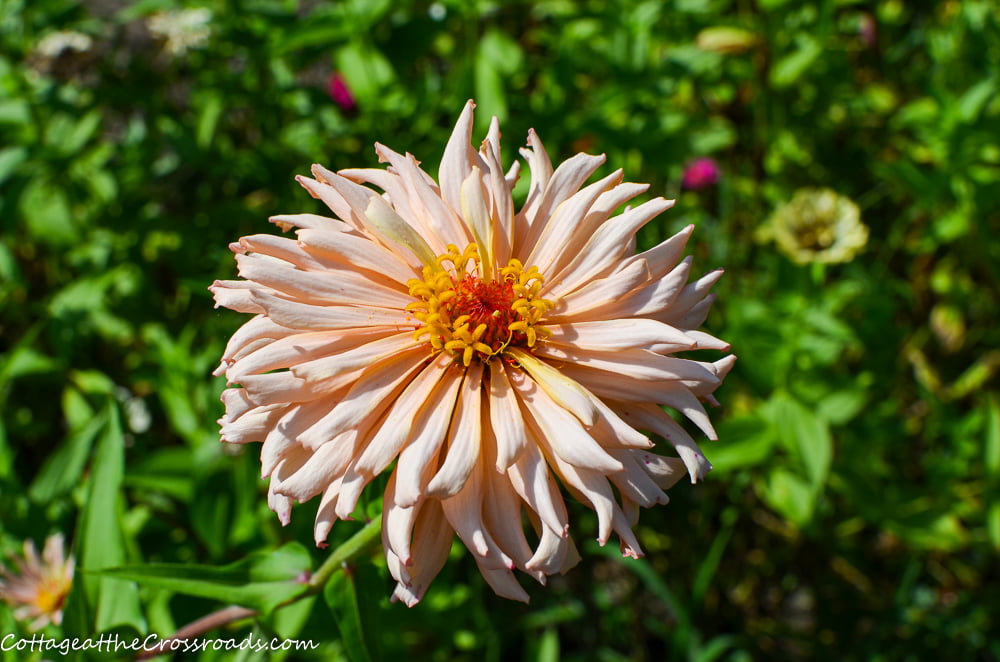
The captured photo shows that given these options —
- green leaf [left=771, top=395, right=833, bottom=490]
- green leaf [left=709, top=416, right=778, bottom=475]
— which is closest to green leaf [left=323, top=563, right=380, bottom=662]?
green leaf [left=709, top=416, right=778, bottom=475]

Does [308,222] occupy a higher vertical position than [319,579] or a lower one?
higher

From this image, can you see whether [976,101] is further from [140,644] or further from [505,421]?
[140,644]

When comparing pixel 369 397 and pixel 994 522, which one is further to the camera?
pixel 994 522

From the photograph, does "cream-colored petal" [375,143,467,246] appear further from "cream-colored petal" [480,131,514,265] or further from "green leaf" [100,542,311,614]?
"green leaf" [100,542,311,614]

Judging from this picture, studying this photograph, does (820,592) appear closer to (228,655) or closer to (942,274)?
(942,274)

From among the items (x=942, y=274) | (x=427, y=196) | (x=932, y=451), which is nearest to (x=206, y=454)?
(x=427, y=196)

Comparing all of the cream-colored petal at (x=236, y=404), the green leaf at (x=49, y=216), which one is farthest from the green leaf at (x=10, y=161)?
the cream-colored petal at (x=236, y=404)

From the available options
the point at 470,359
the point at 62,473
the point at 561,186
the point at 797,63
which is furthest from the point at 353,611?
the point at 797,63
